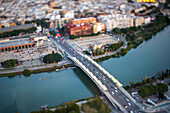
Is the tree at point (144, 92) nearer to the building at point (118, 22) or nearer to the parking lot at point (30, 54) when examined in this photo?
the parking lot at point (30, 54)

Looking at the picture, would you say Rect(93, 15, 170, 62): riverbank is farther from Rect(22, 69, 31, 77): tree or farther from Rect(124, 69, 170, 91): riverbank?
Rect(22, 69, 31, 77): tree

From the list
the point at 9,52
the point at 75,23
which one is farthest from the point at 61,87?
the point at 75,23

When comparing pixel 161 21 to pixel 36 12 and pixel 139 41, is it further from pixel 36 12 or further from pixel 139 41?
pixel 36 12

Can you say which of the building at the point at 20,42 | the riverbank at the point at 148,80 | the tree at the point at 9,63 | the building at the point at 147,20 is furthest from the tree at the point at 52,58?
the building at the point at 147,20

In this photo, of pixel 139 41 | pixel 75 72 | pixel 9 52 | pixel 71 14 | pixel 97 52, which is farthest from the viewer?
pixel 71 14

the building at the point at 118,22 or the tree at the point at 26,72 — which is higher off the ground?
the building at the point at 118,22

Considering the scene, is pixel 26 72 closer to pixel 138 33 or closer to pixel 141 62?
pixel 141 62
